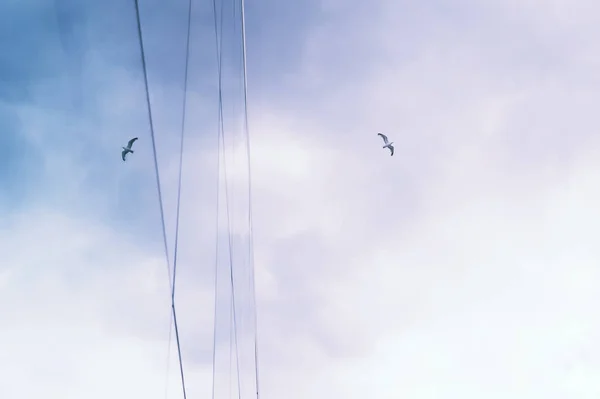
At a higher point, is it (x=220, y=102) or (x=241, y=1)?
(x=220, y=102)

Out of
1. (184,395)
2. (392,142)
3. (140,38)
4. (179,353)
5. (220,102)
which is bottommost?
(184,395)

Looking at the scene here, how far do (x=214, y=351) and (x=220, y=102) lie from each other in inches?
356

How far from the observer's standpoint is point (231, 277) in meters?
18.9

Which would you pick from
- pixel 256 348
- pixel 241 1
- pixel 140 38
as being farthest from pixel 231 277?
pixel 140 38

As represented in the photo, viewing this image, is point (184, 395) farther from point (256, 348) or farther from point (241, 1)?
point (256, 348)

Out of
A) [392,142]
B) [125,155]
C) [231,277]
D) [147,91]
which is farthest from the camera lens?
[392,142]

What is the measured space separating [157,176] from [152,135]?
997 millimetres

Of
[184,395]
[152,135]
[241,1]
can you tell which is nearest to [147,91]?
[152,135]

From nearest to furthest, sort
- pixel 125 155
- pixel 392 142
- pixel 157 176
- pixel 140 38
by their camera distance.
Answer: pixel 140 38, pixel 157 176, pixel 125 155, pixel 392 142

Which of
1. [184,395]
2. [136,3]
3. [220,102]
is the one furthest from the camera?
[220,102]

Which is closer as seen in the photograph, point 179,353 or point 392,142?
point 179,353

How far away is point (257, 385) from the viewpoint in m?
24.1

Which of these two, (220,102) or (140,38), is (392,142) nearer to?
(220,102)

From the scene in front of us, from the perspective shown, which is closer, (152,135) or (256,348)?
(152,135)
